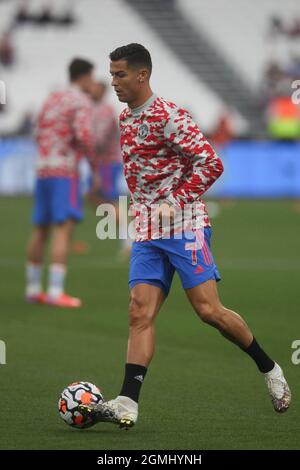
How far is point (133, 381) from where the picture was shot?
7293 millimetres

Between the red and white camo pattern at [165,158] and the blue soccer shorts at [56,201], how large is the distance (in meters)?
5.98

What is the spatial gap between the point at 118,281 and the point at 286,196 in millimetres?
18759

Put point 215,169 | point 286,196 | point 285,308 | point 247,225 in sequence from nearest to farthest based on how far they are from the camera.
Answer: point 215,169 < point 285,308 < point 247,225 < point 286,196

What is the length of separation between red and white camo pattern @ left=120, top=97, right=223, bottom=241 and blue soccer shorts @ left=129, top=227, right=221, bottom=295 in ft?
0.26

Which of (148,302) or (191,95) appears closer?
(148,302)

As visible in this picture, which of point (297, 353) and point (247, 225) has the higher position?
point (247, 225)

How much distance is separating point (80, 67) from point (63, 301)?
2481 mm

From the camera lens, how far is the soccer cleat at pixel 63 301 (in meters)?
13.3

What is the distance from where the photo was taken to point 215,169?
739 cm

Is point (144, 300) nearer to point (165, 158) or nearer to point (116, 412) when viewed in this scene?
point (116, 412)

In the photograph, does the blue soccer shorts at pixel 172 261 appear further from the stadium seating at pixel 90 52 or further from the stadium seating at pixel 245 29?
the stadium seating at pixel 245 29

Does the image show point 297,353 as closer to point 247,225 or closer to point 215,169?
point 215,169

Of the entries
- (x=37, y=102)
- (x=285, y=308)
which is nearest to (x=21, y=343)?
(x=285, y=308)

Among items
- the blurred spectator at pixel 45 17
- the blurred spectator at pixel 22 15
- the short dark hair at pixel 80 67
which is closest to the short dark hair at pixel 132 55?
the short dark hair at pixel 80 67
